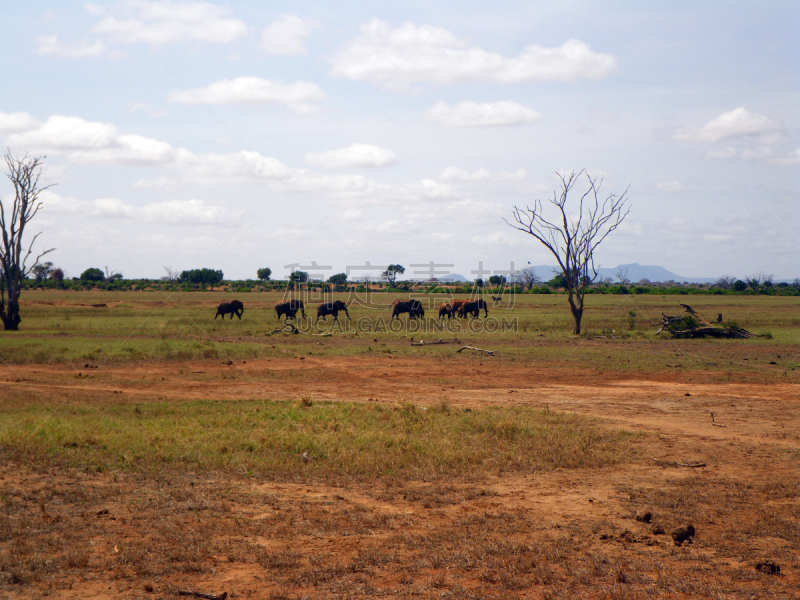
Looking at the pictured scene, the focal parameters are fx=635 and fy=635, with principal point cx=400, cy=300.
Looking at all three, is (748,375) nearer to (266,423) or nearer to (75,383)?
(266,423)

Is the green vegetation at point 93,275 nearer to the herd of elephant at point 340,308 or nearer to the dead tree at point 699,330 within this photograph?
the herd of elephant at point 340,308

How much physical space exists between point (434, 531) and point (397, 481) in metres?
1.86

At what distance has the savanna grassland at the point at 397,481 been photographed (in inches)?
219

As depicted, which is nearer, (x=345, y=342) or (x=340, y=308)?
(x=345, y=342)

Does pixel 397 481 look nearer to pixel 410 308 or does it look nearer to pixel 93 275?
pixel 410 308

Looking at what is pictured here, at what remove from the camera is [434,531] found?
6.59 m

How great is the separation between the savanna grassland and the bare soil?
0.03 m

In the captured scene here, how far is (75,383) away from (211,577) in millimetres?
12001

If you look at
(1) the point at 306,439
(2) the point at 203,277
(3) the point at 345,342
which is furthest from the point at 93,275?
(1) the point at 306,439

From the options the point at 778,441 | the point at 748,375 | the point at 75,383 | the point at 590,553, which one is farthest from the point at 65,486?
the point at 748,375

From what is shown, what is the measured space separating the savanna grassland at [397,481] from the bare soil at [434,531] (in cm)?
3

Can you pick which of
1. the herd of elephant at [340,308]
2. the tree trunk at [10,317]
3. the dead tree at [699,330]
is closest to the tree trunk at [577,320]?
the dead tree at [699,330]

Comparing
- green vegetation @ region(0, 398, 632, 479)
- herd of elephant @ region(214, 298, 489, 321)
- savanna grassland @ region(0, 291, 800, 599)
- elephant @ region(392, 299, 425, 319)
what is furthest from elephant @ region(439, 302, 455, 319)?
green vegetation @ region(0, 398, 632, 479)

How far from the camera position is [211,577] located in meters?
5.48
